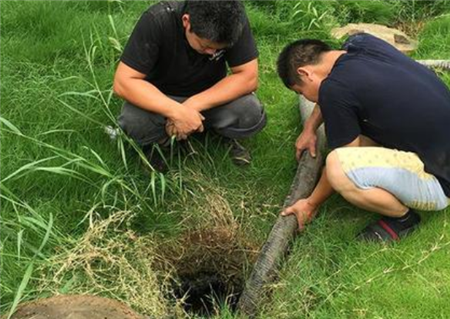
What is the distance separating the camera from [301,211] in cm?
358

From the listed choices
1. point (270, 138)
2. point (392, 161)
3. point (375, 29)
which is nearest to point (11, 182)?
point (270, 138)

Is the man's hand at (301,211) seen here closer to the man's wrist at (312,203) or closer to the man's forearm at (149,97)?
the man's wrist at (312,203)

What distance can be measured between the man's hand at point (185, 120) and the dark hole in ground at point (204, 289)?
0.86 meters

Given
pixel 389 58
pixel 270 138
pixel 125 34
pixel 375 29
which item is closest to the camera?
pixel 389 58

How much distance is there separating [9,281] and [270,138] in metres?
1.83

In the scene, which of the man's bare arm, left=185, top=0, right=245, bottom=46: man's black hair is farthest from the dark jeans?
left=185, top=0, right=245, bottom=46: man's black hair

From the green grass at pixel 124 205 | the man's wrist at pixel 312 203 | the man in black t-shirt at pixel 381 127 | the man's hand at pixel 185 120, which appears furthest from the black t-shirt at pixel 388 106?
the man's hand at pixel 185 120

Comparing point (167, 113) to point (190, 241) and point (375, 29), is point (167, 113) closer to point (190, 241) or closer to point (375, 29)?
point (190, 241)

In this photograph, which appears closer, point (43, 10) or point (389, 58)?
point (389, 58)

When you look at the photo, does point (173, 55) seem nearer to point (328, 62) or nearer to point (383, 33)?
point (328, 62)

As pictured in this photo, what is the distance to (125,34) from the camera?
492 centimetres

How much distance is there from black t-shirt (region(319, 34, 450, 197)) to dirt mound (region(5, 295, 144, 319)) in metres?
1.36

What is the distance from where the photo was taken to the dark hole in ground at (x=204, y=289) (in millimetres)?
3875

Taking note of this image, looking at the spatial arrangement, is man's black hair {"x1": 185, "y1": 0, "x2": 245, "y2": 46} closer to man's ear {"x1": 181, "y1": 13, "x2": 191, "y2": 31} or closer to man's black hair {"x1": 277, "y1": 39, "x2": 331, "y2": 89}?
man's ear {"x1": 181, "y1": 13, "x2": 191, "y2": 31}
